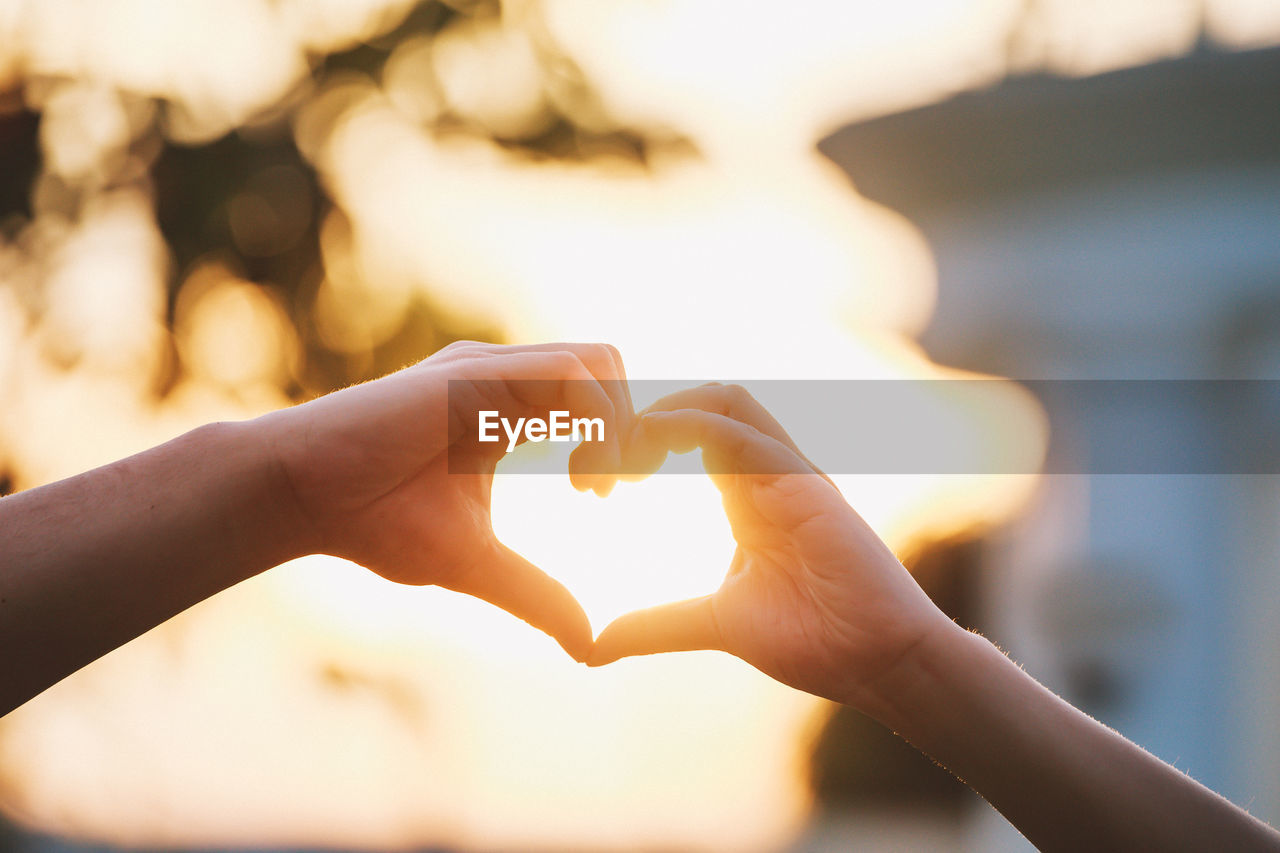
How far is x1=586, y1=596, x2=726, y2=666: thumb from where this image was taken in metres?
0.79

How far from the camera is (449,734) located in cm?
215

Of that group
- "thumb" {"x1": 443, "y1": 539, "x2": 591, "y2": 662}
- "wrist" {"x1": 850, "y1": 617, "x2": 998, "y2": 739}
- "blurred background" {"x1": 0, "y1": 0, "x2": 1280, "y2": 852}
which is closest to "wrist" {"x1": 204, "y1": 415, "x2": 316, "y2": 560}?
"thumb" {"x1": 443, "y1": 539, "x2": 591, "y2": 662}

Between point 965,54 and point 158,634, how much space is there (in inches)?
129

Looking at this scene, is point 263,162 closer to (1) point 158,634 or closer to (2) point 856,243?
(1) point 158,634

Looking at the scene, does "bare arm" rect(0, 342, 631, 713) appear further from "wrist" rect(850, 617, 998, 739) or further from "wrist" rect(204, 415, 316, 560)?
"wrist" rect(850, 617, 998, 739)

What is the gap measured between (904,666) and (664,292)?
152 centimetres

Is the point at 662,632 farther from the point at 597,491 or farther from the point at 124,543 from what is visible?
the point at 124,543

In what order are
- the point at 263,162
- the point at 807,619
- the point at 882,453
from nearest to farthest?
the point at 807,619 → the point at 882,453 → the point at 263,162

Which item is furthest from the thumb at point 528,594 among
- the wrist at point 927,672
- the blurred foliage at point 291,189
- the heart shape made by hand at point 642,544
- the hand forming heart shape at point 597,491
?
the blurred foliage at point 291,189

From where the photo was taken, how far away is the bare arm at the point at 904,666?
63cm

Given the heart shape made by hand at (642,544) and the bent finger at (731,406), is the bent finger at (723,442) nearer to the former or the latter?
the bent finger at (731,406)

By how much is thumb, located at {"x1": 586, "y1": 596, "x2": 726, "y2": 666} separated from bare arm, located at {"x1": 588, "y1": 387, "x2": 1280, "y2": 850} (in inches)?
1.8

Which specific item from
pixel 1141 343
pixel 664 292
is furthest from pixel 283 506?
pixel 1141 343

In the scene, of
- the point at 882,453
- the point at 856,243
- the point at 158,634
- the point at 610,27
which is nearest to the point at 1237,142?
the point at 856,243
